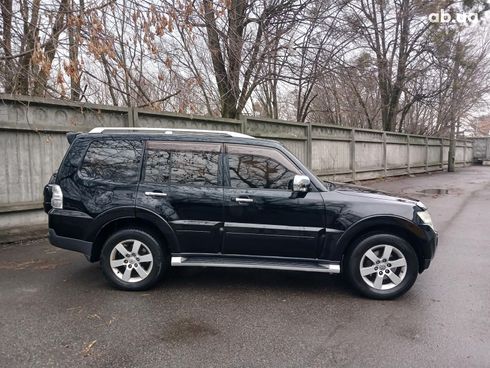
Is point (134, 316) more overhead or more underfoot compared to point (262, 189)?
more underfoot

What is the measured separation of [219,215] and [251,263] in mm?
640

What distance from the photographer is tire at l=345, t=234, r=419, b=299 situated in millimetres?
4082

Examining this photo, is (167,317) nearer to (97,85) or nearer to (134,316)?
(134,316)

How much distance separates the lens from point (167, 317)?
12.0 feet

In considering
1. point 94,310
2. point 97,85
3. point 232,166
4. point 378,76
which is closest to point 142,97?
point 97,85

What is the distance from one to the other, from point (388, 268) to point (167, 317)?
2368 mm

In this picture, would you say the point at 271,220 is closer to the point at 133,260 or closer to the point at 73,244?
the point at 133,260

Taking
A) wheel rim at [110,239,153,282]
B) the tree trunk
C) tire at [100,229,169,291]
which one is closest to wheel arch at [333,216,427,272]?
tire at [100,229,169,291]

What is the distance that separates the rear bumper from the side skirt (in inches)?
37.5

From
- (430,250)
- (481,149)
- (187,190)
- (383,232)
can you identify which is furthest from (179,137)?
(481,149)

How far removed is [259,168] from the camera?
4297 mm

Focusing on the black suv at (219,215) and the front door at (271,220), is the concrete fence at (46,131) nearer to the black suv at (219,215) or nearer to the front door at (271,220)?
the black suv at (219,215)

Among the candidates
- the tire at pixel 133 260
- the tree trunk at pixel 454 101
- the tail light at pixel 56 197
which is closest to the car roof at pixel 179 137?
the tail light at pixel 56 197

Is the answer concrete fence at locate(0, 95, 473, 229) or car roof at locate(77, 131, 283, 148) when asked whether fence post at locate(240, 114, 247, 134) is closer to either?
concrete fence at locate(0, 95, 473, 229)
